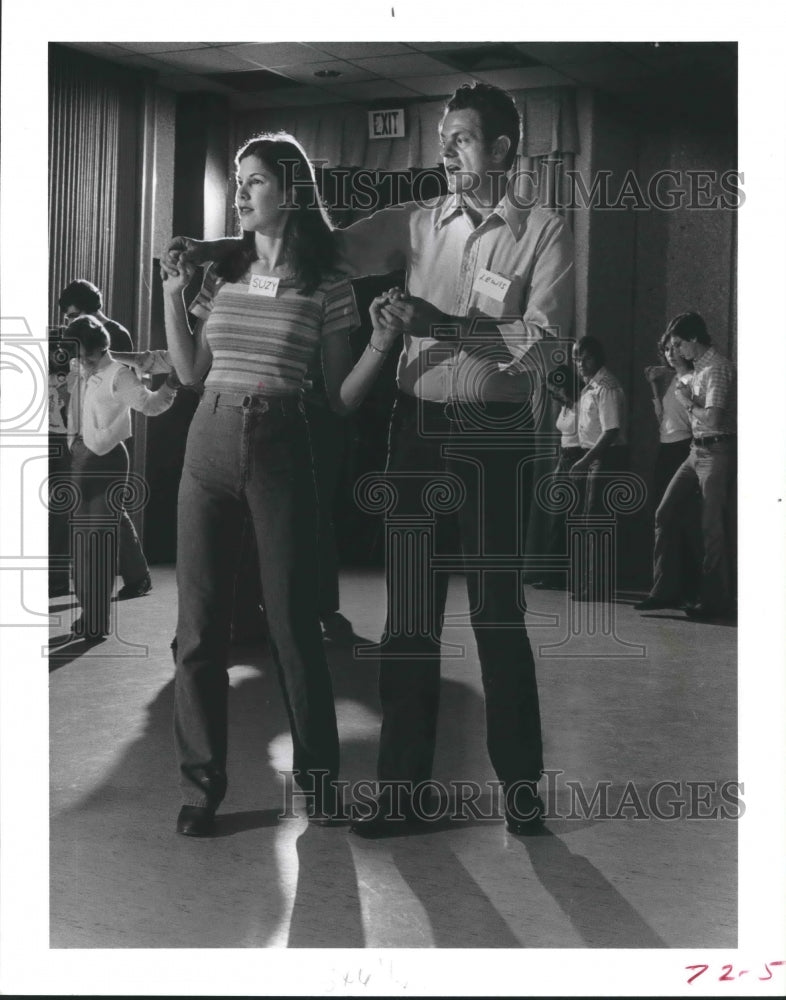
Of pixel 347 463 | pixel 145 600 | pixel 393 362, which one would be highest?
pixel 393 362

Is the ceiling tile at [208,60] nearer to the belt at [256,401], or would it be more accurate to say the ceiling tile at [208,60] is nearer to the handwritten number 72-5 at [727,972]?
the belt at [256,401]

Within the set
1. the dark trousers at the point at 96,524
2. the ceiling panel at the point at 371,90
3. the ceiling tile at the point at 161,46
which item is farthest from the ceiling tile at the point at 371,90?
the dark trousers at the point at 96,524

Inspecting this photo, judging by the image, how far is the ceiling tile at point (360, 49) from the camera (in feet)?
7.66

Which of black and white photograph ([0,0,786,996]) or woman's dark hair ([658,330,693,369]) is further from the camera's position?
woman's dark hair ([658,330,693,369])

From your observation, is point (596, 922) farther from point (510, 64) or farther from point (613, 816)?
point (510, 64)

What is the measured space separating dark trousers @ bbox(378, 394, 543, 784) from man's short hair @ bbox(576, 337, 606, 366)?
175 mm

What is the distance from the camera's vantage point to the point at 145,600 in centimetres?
248

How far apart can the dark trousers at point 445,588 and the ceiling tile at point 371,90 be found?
57cm

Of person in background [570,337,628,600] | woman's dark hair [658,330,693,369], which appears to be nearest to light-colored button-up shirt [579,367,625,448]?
person in background [570,337,628,600]

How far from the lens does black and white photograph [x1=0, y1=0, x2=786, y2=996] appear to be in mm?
2328

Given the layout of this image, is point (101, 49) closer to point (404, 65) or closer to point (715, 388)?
point (404, 65)

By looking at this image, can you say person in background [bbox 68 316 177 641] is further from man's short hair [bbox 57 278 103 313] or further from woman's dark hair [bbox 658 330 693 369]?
woman's dark hair [bbox 658 330 693 369]

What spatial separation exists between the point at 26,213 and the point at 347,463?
0.75m
